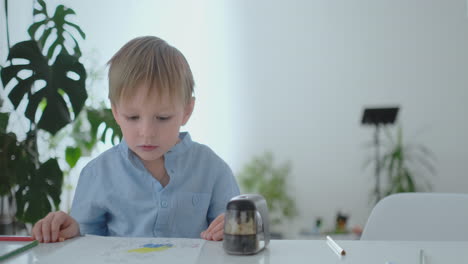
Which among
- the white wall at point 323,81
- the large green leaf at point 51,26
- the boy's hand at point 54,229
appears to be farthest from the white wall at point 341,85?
the boy's hand at point 54,229

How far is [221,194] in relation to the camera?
118 cm

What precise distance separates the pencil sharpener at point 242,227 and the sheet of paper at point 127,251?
0.21 ft

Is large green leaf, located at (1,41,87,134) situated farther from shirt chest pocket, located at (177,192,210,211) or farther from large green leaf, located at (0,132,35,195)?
shirt chest pocket, located at (177,192,210,211)

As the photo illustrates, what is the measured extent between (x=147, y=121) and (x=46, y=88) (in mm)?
1400

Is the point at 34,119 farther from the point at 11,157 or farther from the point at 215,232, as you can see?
the point at 215,232

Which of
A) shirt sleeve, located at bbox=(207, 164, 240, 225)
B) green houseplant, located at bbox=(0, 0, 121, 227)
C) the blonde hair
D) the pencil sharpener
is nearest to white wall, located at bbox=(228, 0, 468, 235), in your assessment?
green houseplant, located at bbox=(0, 0, 121, 227)

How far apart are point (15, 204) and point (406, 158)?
128 inches

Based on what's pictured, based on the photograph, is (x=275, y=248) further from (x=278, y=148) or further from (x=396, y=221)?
(x=278, y=148)

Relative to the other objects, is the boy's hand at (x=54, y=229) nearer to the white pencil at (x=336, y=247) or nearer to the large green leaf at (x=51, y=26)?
the white pencil at (x=336, y=247)

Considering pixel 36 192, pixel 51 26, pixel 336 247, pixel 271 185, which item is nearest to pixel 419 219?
pixel 336 247

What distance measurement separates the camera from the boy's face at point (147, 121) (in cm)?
98

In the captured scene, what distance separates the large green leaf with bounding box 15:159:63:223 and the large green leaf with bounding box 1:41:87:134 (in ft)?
0.60

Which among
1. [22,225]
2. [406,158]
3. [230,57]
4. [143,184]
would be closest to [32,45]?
[22,225]

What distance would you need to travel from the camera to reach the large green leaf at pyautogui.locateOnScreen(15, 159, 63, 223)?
218 centimetres
